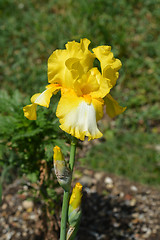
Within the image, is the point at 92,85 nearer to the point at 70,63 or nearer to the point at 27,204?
the point at 70,63

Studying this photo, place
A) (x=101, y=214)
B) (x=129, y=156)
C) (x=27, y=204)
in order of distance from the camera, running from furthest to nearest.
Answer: (x=129, y=156) → (x=27, y=204) → (x=101, y=214)

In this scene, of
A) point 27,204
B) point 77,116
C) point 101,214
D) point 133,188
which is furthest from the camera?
point 133,188

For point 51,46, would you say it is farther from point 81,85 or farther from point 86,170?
point 81,85

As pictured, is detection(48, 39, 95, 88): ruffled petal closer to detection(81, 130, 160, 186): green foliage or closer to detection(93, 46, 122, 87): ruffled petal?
detection(93, 46, 122, 87): ruffled petal

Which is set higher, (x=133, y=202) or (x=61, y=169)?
(x=61, y=169)

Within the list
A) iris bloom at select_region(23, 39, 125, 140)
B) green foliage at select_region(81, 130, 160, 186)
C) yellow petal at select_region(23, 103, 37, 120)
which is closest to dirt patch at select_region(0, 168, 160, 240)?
green foliage at select_region(81, 130, 160, 186)

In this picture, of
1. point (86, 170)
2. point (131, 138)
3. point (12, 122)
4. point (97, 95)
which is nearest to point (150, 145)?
point (131, 138)

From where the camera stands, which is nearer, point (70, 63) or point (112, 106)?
point (70, 63)

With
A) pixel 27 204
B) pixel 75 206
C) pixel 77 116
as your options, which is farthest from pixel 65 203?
pixel 27 204
